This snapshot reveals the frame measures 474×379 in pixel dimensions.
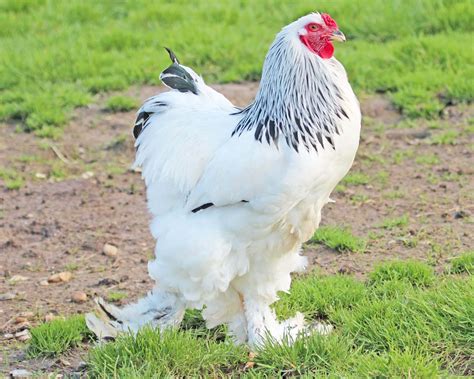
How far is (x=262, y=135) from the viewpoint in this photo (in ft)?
15.2

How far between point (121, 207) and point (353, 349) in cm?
308

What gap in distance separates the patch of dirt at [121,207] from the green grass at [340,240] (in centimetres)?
7

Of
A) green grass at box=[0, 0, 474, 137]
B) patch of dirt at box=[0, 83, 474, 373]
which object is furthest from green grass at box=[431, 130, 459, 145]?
green grass at box=[0, 0, 474, 137]

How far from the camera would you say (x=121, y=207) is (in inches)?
290

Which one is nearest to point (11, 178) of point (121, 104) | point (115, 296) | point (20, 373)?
point (121, 104)

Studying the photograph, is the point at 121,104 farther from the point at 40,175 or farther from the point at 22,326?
the point at 22,326

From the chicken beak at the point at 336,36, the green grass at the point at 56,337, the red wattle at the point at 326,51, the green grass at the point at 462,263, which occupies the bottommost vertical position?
the green grass at the point at 56,337

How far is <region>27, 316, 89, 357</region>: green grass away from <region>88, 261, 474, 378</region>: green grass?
45cm

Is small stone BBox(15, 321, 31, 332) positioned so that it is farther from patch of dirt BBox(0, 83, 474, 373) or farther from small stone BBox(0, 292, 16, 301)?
small stone BBox(0, 292, 16, 301)

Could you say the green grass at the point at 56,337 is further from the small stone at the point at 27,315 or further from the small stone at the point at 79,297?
the small stone at the point at 79,297

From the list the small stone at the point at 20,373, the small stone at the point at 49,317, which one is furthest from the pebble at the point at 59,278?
the small stone at the point at 20,373

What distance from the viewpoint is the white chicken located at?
4.56 metres

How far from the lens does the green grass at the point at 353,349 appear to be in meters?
4.46

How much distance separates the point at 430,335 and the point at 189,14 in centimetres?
681
